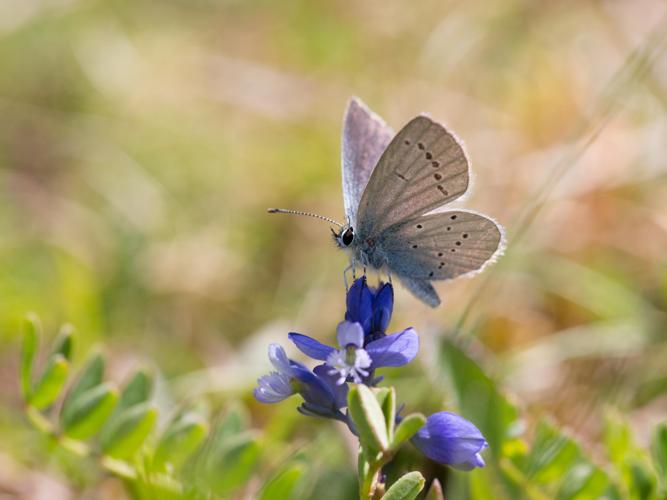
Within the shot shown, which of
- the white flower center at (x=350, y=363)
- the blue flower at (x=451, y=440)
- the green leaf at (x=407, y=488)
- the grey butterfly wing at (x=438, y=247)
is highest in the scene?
the grey butterfly wing at (x=438, y=247)

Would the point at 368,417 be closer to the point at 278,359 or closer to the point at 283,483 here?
the point at 278,359

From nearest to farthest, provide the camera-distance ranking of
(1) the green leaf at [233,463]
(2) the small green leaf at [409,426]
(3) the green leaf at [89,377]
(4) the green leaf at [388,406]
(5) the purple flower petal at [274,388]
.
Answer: (2) the small green leaf at [409,426]
(4) the green leaf at [388,406]
(5) the purple flower petal at [274,388]
(1) the green leaf at [233,463]
(3) the green leaf at [89,377]

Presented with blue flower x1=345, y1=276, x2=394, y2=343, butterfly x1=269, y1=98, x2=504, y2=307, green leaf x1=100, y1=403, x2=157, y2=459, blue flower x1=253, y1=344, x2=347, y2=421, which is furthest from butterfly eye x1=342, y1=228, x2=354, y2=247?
green leaf x1=100, y1=403, x2=157, y2=459

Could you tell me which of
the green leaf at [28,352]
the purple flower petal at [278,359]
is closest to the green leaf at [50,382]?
the green leaf at [28,352]

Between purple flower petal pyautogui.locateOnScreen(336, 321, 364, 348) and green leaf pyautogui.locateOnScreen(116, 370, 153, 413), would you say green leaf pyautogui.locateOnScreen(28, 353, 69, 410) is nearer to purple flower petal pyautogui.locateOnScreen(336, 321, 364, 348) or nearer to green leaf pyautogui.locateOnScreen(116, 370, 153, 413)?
green leaf pyautogui.locateOnScreen(116, 370, 153, 413)

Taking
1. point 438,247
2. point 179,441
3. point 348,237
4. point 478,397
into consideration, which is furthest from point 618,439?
point 179,441

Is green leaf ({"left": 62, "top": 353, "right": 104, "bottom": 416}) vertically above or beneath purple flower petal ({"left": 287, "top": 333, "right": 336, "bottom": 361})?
beneath

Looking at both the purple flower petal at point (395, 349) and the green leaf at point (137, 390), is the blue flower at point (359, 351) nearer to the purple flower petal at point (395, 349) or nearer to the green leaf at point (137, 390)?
the purple flower petal at point (395, 349)
